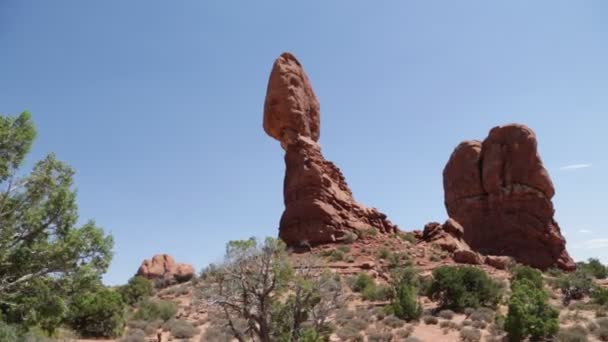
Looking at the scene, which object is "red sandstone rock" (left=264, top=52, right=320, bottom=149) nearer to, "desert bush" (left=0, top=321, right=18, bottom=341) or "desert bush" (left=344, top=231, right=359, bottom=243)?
"desert bush" (left=344, top=231, right=359, bottom=243)

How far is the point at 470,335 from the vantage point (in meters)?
17.9

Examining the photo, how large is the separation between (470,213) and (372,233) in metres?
14.5

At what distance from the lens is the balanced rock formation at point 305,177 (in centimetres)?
3547

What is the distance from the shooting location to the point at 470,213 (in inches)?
1831

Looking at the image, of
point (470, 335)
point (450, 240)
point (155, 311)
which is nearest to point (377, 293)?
point (470, 335)

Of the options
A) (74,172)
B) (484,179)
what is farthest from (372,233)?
(74,172)

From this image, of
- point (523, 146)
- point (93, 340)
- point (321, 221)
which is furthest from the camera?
point (523, 146)

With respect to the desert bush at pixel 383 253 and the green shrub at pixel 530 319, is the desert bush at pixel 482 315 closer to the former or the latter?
the green shrub at pixel 530 319

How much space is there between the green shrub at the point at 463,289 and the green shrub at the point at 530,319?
4977 mm

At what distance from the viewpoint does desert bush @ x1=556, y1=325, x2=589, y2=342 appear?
650 inches

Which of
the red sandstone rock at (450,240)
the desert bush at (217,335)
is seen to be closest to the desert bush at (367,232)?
the red sandstone rock at (450,240)

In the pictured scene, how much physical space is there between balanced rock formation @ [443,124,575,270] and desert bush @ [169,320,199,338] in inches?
1132

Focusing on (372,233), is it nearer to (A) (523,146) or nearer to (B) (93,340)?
(A) (523,146)

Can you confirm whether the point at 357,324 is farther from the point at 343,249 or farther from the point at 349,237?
the point at 349,237
